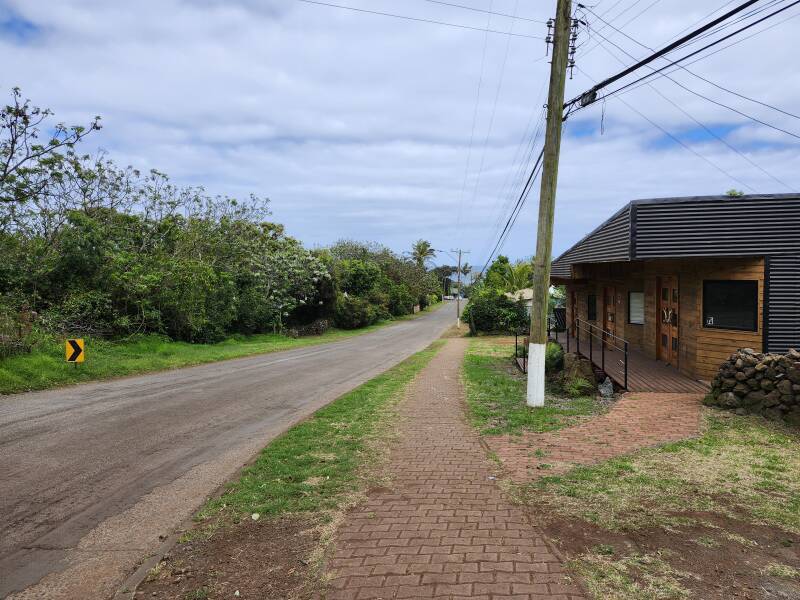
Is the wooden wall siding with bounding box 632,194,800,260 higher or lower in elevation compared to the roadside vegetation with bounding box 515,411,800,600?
higher

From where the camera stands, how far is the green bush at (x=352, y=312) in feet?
131

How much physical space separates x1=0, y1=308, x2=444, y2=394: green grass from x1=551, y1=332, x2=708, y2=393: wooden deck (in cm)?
1265

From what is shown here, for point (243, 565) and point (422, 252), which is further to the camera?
point (422, 252)

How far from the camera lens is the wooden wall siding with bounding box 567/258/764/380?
34.6ft

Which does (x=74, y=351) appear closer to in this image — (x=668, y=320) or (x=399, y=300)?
(x=668, y=320)

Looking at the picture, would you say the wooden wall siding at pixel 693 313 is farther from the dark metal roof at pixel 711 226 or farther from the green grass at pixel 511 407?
the green grass at pixel 511 407

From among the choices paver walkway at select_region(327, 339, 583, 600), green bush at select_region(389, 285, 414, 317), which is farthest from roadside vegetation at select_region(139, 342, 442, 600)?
green bush at select_region(389, 285, 414, 317)

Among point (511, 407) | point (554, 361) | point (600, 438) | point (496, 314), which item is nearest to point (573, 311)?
point (554, 361)

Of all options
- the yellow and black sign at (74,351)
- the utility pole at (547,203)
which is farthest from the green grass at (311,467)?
the yellow and black sign at (74,351)

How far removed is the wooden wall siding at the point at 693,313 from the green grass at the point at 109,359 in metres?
13.8

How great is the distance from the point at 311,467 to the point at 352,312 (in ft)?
114

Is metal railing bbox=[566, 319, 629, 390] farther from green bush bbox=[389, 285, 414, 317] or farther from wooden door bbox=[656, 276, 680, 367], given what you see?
green bush bbox=[389, 285, 414, 317]

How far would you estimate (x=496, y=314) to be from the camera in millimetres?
36156

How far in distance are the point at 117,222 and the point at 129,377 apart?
9.54 meters
